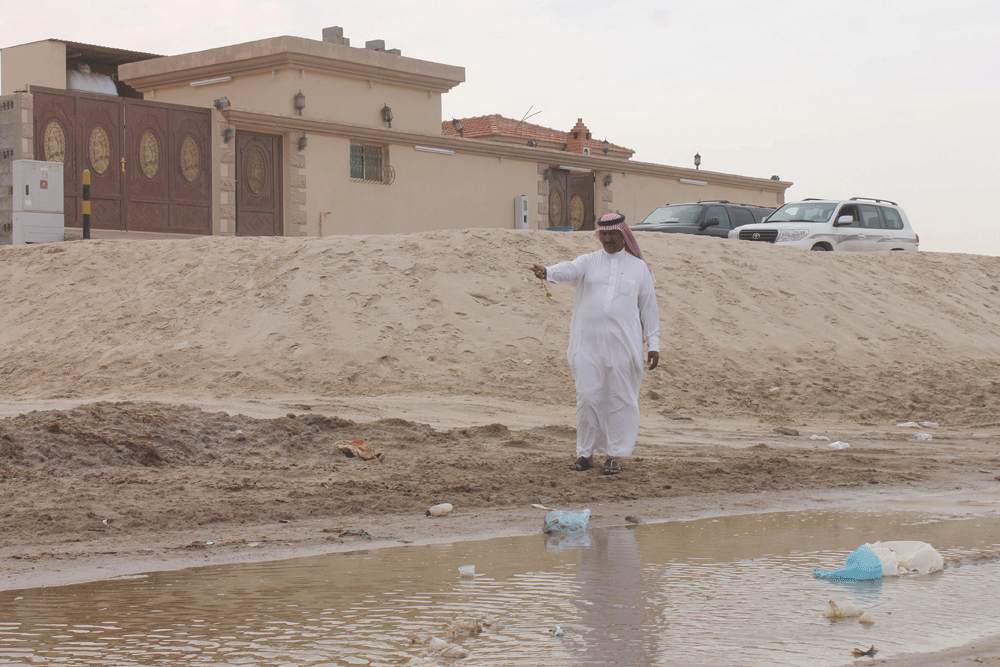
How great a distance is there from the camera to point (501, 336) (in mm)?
13039

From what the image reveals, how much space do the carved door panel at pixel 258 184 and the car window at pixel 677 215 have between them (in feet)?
22.9

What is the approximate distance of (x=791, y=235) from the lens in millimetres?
20047

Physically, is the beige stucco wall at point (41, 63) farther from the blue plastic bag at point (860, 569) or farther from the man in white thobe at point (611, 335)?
the blue plastic bag at point (860, 569)

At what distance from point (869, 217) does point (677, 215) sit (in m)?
3.54

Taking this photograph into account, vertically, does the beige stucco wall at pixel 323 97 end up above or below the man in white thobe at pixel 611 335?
above

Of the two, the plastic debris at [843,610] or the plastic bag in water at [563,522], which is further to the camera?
the plastic bag in water at [563,522]

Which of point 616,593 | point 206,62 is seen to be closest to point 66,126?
point 206,62

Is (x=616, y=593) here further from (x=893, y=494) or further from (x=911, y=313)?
(x=911, y=313)

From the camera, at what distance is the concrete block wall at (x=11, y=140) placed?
18.5m

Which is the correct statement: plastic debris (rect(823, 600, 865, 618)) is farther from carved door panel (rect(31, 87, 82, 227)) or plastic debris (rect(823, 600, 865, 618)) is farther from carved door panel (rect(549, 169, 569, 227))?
carved door panel (rect(549, 169, 569, 227))

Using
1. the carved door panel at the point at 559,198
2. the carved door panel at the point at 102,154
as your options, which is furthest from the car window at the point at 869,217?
the carved door panel at the point at 102,154

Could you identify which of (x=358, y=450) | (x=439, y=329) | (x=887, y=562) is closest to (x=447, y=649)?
(x=887, y=562)

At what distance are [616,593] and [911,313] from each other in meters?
13.4

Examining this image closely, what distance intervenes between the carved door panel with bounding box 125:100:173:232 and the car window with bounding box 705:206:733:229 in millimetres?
10077
